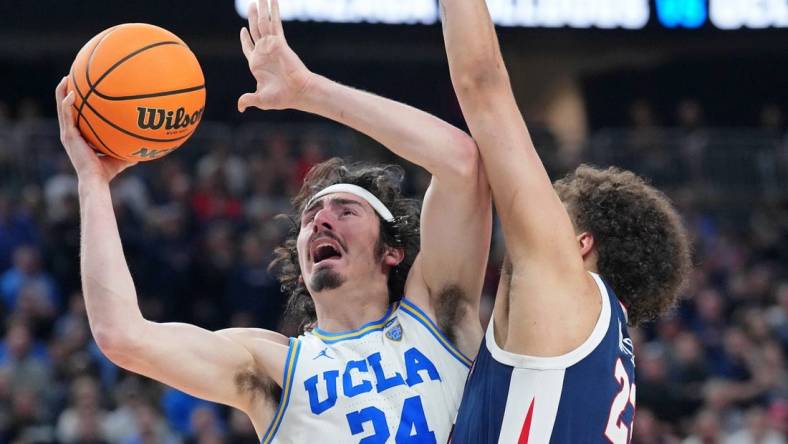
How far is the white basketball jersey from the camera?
13.2 feet

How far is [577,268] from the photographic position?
139 inches

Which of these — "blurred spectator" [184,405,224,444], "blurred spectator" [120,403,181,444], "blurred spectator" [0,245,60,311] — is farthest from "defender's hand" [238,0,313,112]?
"blurred spectator" [0,245,60,311]

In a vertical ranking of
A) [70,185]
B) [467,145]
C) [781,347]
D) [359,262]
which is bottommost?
[781,347]

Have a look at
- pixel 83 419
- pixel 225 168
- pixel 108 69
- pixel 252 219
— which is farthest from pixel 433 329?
pixel 225 168

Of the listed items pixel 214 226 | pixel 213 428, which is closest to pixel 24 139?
pixel 214 226

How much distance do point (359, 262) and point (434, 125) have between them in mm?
747

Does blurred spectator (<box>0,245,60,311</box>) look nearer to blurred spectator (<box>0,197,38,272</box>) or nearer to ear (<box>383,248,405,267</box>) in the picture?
blurred spectator (<box>0,197,38,272</box>)

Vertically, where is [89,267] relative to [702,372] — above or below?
above

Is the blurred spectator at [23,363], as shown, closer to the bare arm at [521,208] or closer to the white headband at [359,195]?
the white headband at [359,195]

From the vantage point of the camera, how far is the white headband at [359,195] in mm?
4602

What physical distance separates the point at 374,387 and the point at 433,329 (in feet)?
0.99

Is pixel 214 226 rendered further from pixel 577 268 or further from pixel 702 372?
pixel 577 268

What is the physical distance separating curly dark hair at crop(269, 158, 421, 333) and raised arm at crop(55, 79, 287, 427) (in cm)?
61

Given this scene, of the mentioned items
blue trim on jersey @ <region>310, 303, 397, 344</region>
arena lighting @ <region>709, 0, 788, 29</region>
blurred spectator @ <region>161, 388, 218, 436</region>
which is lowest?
blurred spectator @ <region>161, 388, 218, 436</region>
